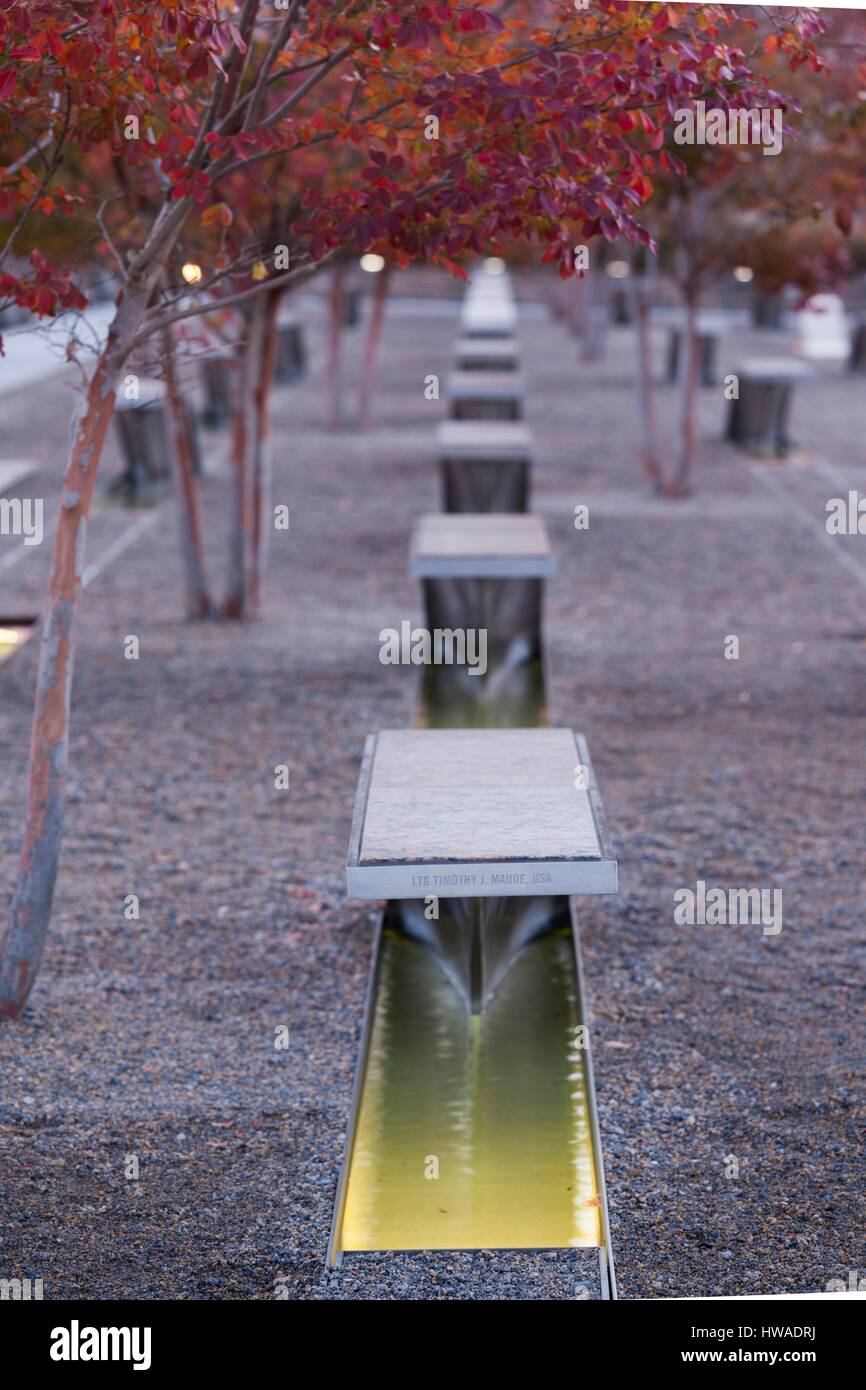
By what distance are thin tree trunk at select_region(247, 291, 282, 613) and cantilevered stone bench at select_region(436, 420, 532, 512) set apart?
249 cm

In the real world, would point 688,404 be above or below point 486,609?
above

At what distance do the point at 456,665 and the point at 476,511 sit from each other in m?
3.77

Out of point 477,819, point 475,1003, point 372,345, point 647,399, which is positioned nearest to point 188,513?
point 475,1003

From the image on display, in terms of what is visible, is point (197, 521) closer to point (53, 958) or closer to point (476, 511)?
point (476, 511)

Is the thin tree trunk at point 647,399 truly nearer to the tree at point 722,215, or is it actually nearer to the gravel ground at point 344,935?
the tree at point 722,215

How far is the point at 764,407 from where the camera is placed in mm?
21438

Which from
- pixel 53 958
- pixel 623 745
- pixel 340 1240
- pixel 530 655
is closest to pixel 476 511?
pixel 530 655

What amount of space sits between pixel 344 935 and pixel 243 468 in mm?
5658

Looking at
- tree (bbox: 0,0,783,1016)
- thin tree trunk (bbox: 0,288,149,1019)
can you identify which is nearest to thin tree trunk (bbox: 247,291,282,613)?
tree (bbox: 0,0,783,1016)

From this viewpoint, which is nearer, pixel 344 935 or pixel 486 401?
pixel 344 935

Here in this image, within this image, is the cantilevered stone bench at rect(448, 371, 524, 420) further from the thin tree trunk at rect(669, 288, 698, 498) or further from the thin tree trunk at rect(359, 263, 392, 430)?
the thin tree trunk at rect(359, 263, 392, 430)

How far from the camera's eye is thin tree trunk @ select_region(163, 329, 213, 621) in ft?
38.5

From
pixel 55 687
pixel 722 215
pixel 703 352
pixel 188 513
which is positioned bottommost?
pixel 703 352

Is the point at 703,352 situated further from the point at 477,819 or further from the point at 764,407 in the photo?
the point at 477,819
